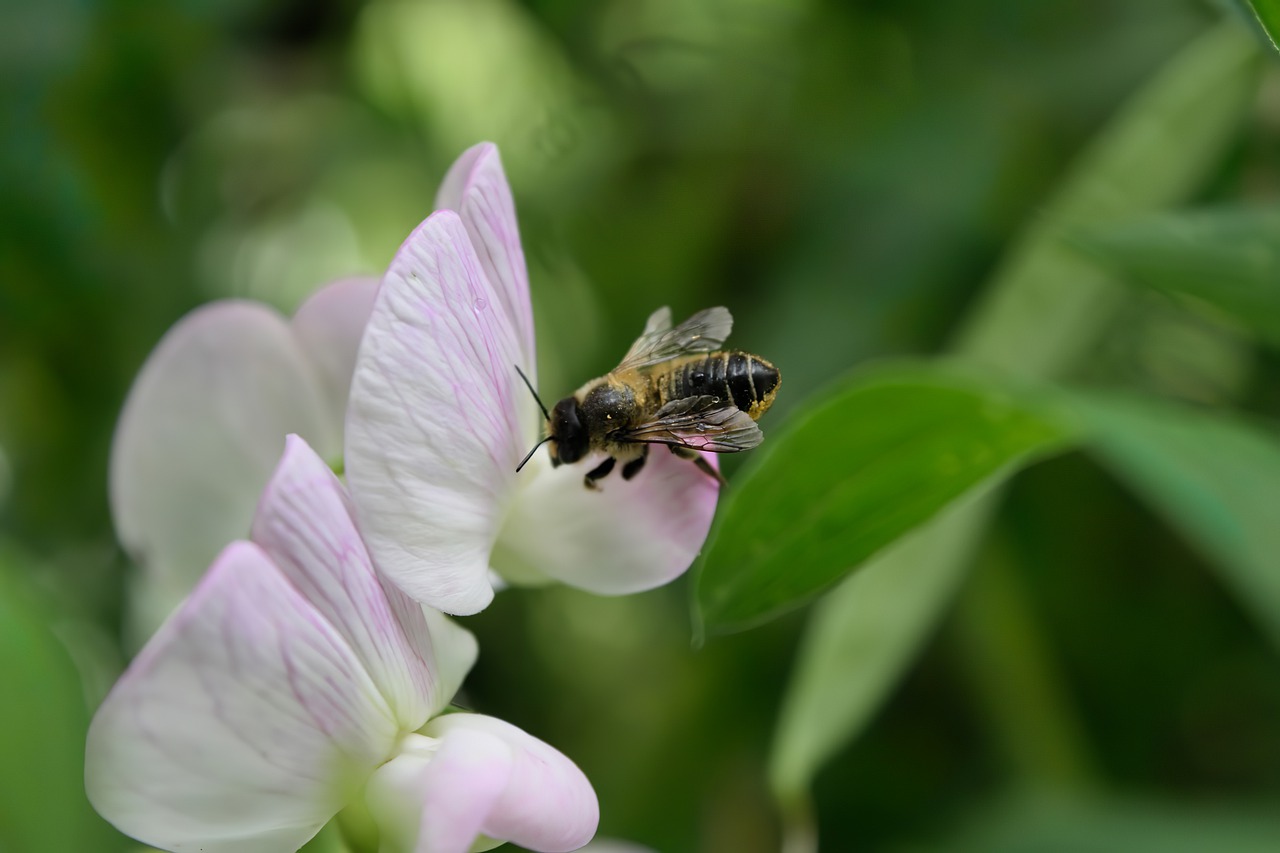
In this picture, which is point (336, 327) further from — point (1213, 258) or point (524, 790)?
point (1213, 258)

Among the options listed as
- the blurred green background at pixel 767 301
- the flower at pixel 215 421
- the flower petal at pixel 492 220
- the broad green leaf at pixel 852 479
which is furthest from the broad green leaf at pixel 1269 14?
the blurred green background at pixel 767 301

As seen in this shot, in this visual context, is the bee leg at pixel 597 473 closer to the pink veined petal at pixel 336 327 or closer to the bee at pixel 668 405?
the bee at pixel 668 405

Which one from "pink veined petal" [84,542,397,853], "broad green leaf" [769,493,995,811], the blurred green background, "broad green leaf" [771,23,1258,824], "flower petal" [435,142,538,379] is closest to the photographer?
"pink veined petal" [84,542,397,853]

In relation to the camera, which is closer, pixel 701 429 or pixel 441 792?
pixel 441 792

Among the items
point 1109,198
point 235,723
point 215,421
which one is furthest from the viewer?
point 1109,198

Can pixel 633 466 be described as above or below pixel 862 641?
above

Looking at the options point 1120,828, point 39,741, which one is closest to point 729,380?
point 39,741

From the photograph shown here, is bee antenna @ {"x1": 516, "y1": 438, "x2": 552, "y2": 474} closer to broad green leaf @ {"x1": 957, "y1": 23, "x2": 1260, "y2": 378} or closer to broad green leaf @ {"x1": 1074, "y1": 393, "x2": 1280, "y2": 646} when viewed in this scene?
broad green leaf @ {"x1": 1074, "y1": 393, "x2": 1280, "y2": 646}

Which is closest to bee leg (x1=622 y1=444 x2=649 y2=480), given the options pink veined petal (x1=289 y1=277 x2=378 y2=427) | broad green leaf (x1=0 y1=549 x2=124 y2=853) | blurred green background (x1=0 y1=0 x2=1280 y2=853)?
pink veined petal (x1=289 y1=277 x2=378 y2=427)
